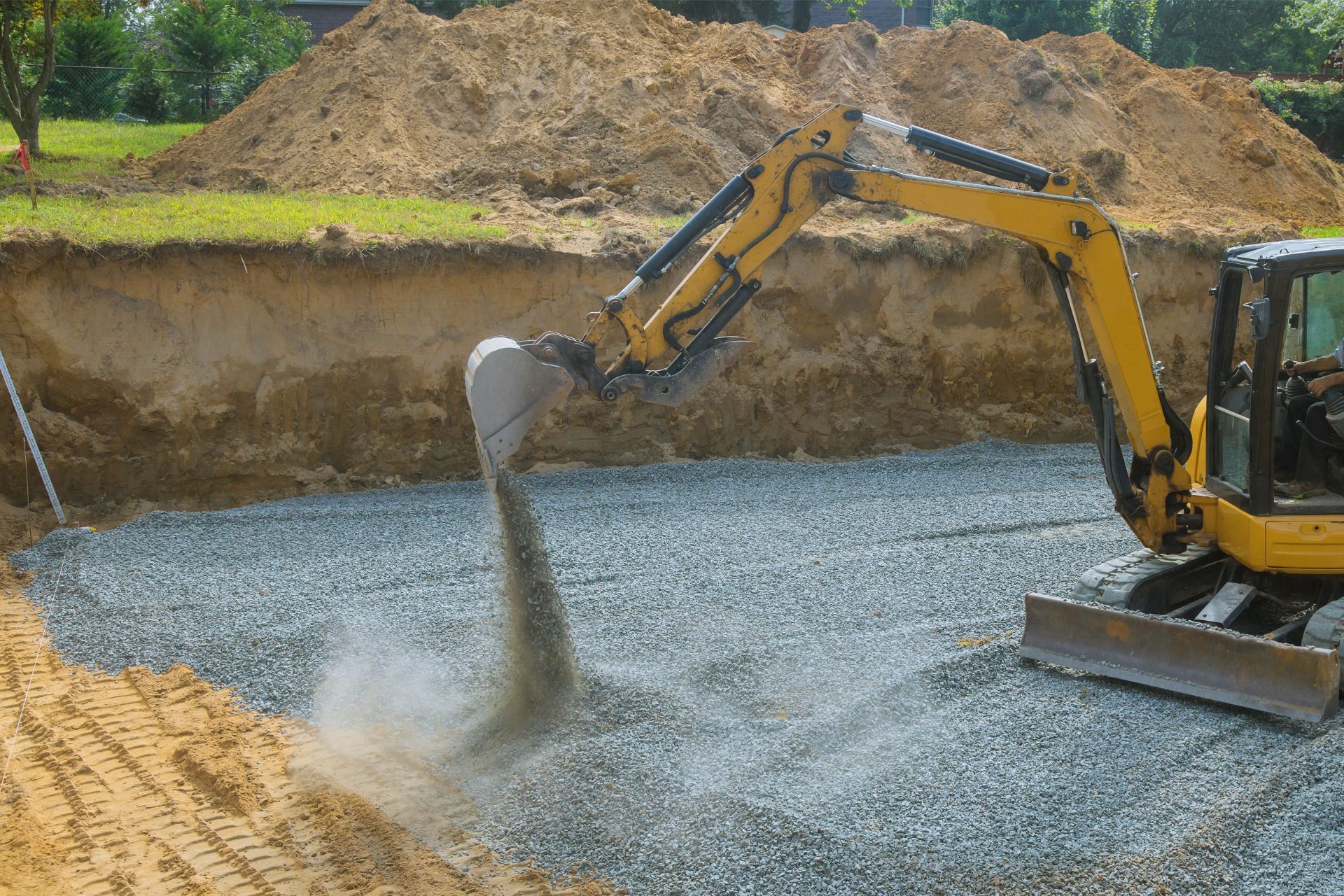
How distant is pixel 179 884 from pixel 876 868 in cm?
279

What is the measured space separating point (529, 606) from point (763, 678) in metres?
1.34

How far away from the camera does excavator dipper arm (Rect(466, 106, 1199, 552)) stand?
568 centimetres

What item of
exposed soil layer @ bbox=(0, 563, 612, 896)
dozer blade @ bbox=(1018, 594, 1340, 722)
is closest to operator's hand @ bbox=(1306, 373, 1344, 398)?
dozer blade @ bbox=(1018, 594, 1340, 722)

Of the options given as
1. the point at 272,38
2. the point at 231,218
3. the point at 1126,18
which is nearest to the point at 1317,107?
the point at 1126,18

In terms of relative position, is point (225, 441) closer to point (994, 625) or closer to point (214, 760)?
point (214, 760)

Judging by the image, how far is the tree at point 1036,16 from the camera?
28.1 metres

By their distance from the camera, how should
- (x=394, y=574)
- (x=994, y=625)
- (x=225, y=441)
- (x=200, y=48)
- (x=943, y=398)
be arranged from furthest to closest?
(x=200, y=48)
(x=943, y=398)
(x=225, y=441)
(x=394, y=574)
(x=994, y=625)

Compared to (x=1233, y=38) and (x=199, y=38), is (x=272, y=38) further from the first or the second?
(x=1233, y=38)

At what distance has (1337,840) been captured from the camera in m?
4.55

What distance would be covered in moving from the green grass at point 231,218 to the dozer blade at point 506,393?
204 inches

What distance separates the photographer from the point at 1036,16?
28359 millimetres

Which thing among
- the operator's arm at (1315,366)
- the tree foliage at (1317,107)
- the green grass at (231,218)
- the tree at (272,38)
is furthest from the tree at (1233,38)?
the operator's arm at (1315,366)

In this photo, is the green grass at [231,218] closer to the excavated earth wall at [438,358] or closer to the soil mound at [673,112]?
the excavated earth wall at [438,358]

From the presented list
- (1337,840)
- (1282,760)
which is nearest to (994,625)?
(1282,760)
